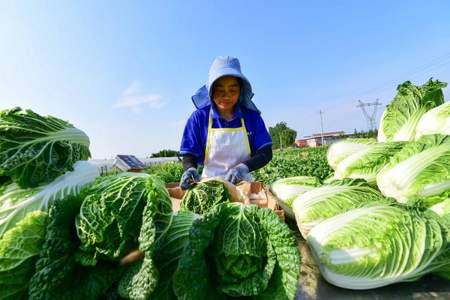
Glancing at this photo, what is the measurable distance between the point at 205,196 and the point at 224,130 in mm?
1220

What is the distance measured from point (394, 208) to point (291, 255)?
0.88 metres

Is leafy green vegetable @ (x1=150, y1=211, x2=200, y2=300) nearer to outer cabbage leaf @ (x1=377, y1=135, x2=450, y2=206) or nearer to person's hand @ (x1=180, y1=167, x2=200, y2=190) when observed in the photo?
person's hand @ (x1=180, y1=167, x2=200, y2=190)

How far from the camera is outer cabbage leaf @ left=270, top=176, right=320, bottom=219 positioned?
2682 millimetres

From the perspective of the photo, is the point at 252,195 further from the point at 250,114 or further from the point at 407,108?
the point at 407,108

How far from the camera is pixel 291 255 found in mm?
1399

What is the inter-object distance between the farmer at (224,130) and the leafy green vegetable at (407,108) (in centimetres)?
133

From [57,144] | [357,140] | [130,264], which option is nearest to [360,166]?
[357,140]

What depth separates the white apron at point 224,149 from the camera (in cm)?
351

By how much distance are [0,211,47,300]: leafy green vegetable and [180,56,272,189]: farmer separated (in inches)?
77.4

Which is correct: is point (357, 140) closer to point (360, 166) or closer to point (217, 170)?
point (360, 166)

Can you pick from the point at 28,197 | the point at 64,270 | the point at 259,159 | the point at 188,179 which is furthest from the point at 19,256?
the point at 259,159

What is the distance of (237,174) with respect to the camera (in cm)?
303

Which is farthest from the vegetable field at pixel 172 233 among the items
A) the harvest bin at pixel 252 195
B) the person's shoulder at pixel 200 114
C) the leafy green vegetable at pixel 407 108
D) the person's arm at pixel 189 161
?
the person's shoulder at pixel 200 114

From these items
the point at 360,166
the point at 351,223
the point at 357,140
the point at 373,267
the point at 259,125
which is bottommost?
the point at 373,267
